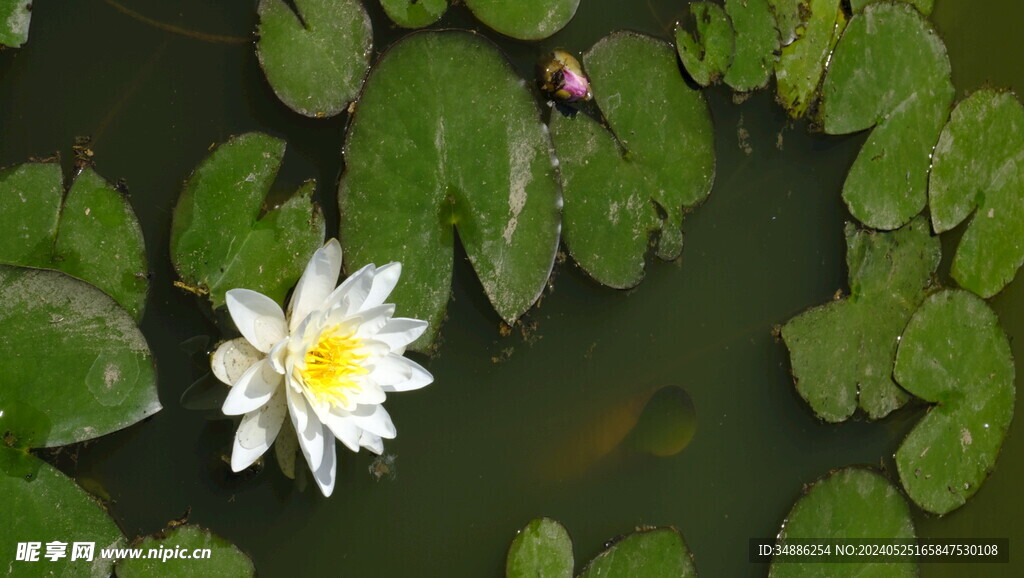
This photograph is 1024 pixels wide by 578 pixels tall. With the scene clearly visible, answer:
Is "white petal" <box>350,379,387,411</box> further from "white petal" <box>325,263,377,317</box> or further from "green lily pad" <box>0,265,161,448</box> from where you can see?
"green lily pad" <box>0,265,161,448</box>

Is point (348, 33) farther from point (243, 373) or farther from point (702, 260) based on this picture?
point (702, 260)

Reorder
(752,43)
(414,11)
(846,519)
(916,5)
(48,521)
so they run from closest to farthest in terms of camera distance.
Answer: (48,521) < (414,11) < (752,43) < (846,519) < (916,5)

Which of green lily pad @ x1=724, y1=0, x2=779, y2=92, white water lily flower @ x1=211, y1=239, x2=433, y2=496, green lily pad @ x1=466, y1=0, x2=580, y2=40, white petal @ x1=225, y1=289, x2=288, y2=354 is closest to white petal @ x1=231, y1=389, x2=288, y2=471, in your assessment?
white water lily flower @ x1=211, y1=239, x2=433, y2=496

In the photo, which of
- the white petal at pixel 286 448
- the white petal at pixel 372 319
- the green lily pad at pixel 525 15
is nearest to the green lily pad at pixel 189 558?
the white petal at pixel 286 448

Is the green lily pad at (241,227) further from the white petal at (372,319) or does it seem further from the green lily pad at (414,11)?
the green lily pad at (414,11)

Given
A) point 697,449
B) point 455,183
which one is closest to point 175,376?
point 455,183

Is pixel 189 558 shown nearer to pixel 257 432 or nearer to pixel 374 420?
pixel 257 432

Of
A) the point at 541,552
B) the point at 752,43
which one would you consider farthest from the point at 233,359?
the point at 752,43
